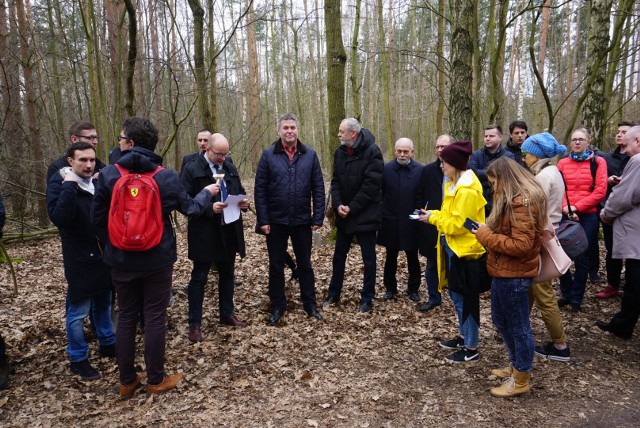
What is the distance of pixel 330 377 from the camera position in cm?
375

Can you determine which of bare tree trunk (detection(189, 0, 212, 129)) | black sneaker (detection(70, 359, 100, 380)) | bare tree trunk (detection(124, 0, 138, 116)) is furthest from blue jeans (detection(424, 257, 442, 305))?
bare tree trunk (detection(124, 0, 138, 116))

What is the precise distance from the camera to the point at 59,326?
4793mm

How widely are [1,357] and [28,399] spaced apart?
1.57 ft

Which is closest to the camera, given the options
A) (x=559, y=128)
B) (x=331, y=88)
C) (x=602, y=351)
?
(x=602, y=351)

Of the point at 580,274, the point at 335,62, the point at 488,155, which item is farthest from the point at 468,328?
the point at 335,62

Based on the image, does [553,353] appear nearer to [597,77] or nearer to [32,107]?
[597,77]

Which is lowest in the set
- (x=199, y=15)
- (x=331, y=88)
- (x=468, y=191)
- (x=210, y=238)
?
(x=210, y=238)

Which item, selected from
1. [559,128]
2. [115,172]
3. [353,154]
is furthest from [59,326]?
[559,128]

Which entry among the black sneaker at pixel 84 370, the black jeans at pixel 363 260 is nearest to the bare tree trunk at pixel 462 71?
the black jeans at pixel 363 260

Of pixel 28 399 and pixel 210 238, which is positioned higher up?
pixel 210 238

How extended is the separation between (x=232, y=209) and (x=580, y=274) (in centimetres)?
414

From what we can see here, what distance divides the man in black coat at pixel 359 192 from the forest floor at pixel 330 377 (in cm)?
74

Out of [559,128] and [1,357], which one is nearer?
[1,357]

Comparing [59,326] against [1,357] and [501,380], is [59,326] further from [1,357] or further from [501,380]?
[501,380]
